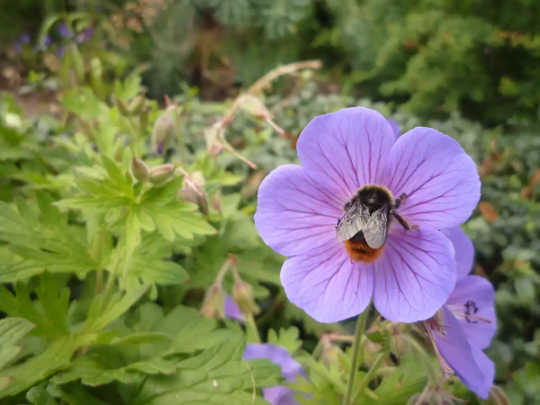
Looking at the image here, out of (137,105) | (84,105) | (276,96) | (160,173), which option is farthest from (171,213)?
(276,96)

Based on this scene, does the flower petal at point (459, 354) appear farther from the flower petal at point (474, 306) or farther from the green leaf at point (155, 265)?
the green leaf at point (155, 265)

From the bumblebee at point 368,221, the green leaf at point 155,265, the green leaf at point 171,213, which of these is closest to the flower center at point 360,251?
the bumblebee at point 368,221

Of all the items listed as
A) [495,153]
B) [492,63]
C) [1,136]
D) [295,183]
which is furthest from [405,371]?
[492,63]

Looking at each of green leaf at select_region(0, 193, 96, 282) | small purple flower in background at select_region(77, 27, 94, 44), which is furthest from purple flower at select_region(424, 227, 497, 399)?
small purple flower in background at select_region(77, 27, 94, 44)

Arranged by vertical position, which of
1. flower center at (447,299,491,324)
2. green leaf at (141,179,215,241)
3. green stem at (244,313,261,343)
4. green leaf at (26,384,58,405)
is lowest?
green stem at (244,313,261,343)

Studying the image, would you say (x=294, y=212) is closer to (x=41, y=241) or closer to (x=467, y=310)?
(x=467, y=310)

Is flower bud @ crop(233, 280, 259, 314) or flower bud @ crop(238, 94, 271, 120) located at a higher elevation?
flower bud @ crop(238, 94, 271, 120)

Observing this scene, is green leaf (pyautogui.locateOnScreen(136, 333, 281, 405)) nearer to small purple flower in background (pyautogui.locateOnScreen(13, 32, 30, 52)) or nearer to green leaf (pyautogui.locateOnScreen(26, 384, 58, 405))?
green leaf (pyautogui.locateOnScreen(26, 384, 58, 405))
